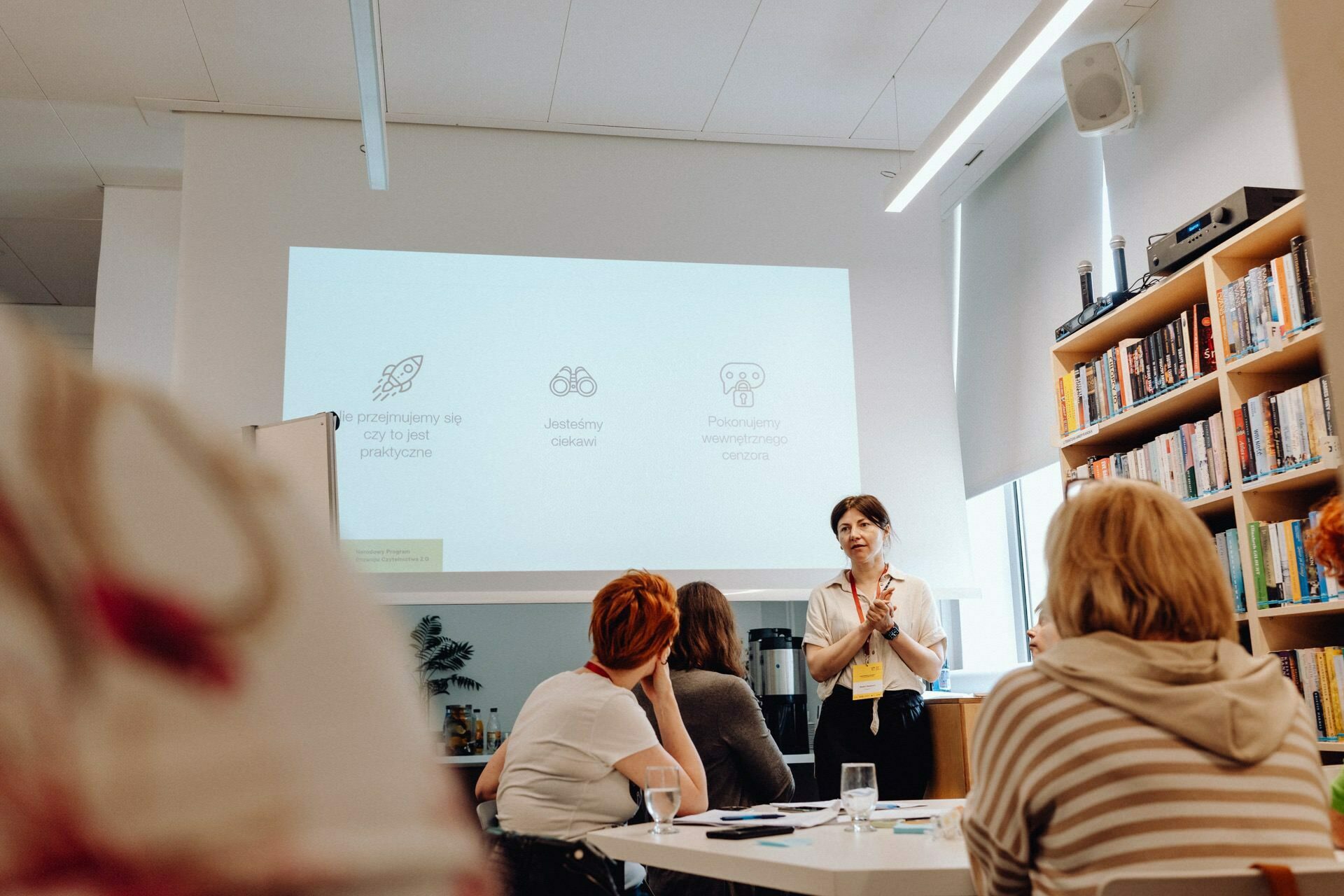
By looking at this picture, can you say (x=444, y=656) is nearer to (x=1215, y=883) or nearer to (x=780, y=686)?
(x=780, y=686)

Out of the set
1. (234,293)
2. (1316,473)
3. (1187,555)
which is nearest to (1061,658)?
(1187,555)

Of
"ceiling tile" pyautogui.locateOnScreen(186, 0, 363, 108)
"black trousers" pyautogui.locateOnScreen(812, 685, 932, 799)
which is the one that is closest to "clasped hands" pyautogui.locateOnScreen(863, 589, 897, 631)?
"black trousers" pyautogui.locateOnScreen(812, 685, 932, 799)

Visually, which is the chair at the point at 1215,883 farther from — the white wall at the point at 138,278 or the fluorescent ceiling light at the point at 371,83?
the white wall at the point at 138,278

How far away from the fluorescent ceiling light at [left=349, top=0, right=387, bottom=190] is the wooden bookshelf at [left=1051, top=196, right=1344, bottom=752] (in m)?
2.69

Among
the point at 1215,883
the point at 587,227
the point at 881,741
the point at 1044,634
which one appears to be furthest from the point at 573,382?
the point at 1215,883

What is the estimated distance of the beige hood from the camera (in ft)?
4.23

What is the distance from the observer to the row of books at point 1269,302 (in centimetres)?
282

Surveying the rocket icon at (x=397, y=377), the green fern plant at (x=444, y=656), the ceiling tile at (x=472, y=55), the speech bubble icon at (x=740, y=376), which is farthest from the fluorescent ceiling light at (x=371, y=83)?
the green fern plant at (x=444, y=656)

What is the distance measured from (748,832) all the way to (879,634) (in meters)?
1.88

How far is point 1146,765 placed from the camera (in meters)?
1.29

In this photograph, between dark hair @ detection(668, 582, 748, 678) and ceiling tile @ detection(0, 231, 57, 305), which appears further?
ceiling tile @ detection(0, 231, 57, 305)

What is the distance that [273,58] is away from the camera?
442cm

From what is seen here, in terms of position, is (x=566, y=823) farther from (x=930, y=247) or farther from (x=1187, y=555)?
(x=930, y=247)

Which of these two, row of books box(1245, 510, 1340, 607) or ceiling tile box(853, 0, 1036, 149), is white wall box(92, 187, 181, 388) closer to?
ceiling tile box(853, 0, 1036, 149)
